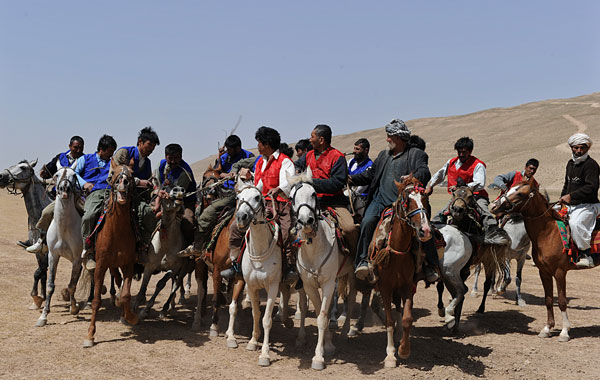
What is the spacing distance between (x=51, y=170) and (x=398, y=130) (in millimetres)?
7785

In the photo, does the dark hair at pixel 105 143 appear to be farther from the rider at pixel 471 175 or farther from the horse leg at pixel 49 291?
the rider at pixel 471 175

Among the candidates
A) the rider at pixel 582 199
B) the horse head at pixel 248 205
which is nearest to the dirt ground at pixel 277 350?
the rider at pixel 582 199

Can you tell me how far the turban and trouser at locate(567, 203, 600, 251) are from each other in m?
3.80

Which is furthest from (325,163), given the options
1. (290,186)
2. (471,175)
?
(471,175)

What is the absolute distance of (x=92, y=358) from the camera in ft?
24.5

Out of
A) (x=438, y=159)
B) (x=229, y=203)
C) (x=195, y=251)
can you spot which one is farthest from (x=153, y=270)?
(x=438, y=159)

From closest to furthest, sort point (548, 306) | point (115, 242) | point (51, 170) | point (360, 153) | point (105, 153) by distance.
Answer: point (115, 242) < point (548, 306) < point (105, 153) < point (360, 153) < point (51, 170)

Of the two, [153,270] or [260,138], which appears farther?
[153,270]

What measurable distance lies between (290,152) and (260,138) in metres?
4.58

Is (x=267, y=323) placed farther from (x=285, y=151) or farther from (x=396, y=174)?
(x=285, y=151)

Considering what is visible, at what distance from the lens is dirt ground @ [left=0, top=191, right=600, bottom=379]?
23.5 ft

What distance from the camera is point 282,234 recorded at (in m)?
8.00

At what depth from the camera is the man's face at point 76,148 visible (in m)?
10.8

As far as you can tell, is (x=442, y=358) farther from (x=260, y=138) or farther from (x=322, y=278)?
(x=260, y=138)
